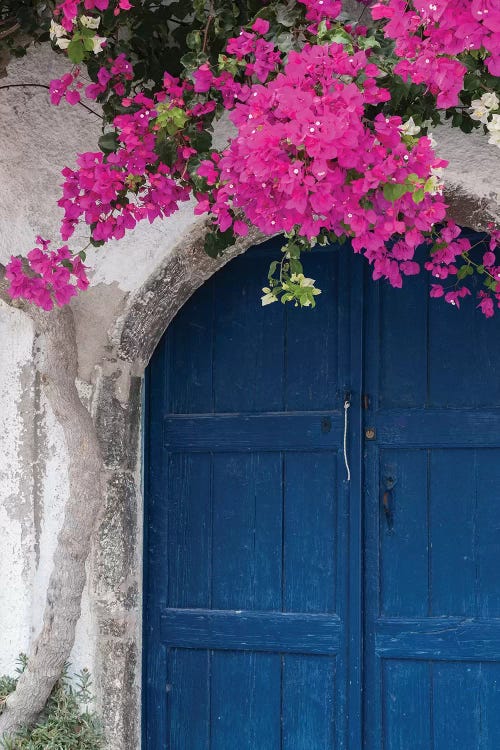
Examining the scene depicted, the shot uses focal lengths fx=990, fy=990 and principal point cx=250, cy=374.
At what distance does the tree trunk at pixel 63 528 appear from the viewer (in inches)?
125

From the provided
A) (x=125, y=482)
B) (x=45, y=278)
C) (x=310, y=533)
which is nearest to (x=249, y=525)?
(x=310, y=533)

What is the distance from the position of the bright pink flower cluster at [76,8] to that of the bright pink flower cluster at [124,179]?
24 centimetres

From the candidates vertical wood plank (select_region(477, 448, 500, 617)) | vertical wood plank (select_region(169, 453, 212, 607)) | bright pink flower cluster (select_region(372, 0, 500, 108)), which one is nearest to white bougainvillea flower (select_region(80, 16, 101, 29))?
bright pink flower cluster (select_region(372, 0, 500, 108))

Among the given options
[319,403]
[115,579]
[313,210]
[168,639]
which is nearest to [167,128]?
[313,210]

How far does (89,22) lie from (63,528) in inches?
62.2

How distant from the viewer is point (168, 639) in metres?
3.45

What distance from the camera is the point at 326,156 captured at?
1.96m

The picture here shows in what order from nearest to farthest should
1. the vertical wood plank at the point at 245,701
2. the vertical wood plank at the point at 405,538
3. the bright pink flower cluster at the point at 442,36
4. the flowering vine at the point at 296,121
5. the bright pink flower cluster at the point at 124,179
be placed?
1. the bright pink flower cluster at the point at 442,36
2. the flowering vine at the point at 296,121
3. the bright pink flower cluster at the point at 124,179
4. the vertical wood plank at the point at 405,538
5. the vertical wood plank at the point at 245,701

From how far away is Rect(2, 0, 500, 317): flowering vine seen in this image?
1996 mm

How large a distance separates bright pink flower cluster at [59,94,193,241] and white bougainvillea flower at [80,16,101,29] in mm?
216

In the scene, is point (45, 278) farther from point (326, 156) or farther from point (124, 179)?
point (326, 156)

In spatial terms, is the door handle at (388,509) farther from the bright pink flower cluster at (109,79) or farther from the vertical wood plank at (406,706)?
the bright pink flower cluster at (109,79)

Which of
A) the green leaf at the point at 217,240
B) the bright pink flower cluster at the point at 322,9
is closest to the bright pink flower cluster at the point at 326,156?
→ the bright pink flower cluster at the point at 322,9

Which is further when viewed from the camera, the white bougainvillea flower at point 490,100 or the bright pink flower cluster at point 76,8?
the bright pink flower cluster at point 76,8
